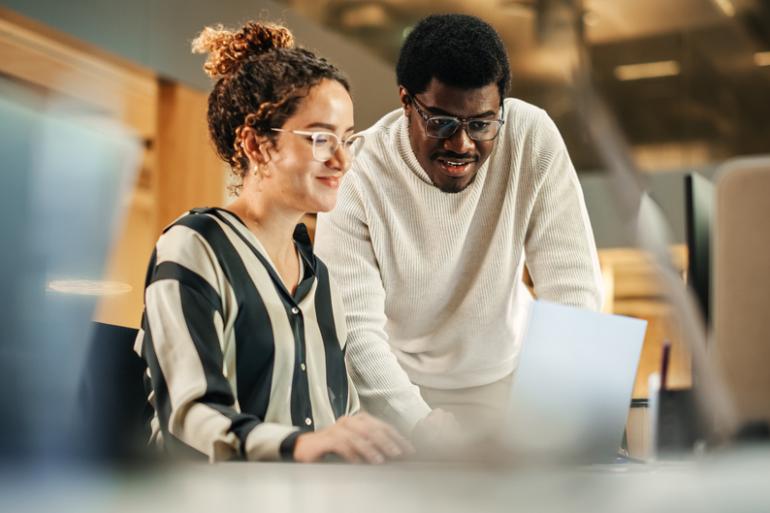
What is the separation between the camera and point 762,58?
6.64 metres

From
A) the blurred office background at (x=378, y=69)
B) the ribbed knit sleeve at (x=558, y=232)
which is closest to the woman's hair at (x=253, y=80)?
the ribbed knit sleeve at (x=558, y=232)

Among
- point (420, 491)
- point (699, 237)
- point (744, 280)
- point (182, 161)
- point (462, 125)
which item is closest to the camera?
point (420, 491)

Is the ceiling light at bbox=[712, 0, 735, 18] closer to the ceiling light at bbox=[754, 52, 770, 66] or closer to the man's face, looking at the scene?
the ceiling light at bbox=[754, 52, 770, 66]

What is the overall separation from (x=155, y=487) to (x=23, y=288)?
354 millimetres

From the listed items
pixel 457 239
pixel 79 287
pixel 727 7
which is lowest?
pixel 79 287

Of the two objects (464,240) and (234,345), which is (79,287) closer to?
(234,345)

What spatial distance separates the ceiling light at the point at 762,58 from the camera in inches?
261

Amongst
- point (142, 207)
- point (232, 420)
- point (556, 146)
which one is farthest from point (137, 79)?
point (232, 420)

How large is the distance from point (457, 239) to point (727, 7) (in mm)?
5566

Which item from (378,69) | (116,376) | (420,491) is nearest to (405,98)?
(116,376)

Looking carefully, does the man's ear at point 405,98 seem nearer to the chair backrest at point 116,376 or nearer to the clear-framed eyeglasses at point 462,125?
the clear-framed eyeglasses at point 462,125

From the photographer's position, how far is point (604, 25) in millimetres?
6668

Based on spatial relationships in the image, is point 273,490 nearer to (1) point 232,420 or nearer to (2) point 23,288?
(2) point 23,288

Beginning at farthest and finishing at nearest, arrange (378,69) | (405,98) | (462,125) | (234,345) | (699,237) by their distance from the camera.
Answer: (378,69), (405,98), (462,125), (234,345), (699,237)
